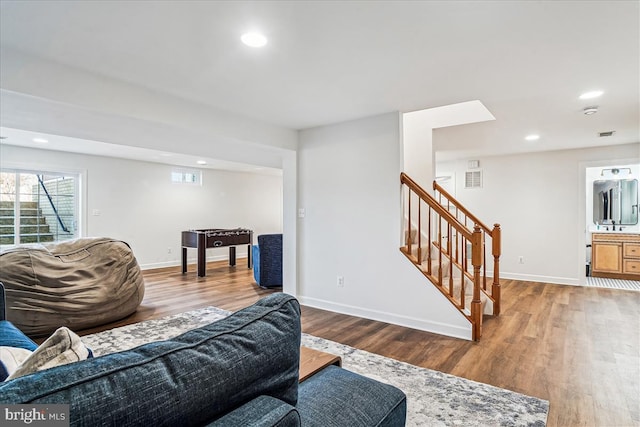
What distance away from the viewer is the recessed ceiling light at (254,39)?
2.07 metres

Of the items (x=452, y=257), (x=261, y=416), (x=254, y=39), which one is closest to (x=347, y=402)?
(x=261, y=416)

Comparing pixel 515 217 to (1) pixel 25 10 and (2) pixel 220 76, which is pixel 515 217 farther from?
(1) pixel 25 10

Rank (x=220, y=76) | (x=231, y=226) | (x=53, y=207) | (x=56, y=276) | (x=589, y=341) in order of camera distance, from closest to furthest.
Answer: (x=220, y=76), (x=589, y=341), (x=56, y=276), (x=53, y=207), (x=231, y=226)

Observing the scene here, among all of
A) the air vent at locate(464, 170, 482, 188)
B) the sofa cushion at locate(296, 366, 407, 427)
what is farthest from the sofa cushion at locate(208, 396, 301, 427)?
the air vent at locate(464, 170, 482, 188)

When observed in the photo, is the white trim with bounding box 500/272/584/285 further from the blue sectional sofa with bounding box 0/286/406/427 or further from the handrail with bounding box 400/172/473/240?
the blue sectional sofa with bounding box 0/286/406/427

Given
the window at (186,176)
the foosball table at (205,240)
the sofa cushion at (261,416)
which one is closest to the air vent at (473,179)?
the foosball table at (205,240)

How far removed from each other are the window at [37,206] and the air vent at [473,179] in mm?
7294

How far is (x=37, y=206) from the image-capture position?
5918 millimetres

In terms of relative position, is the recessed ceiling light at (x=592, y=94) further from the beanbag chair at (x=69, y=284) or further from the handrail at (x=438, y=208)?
the beanbag chair at (x=69, y=284)

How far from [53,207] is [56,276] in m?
3.40

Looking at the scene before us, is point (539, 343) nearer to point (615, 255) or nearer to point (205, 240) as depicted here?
point (615, 255)

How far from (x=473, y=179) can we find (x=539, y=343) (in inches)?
159

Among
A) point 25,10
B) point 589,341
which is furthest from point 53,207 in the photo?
point 589,341

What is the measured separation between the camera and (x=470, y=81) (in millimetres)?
2785
